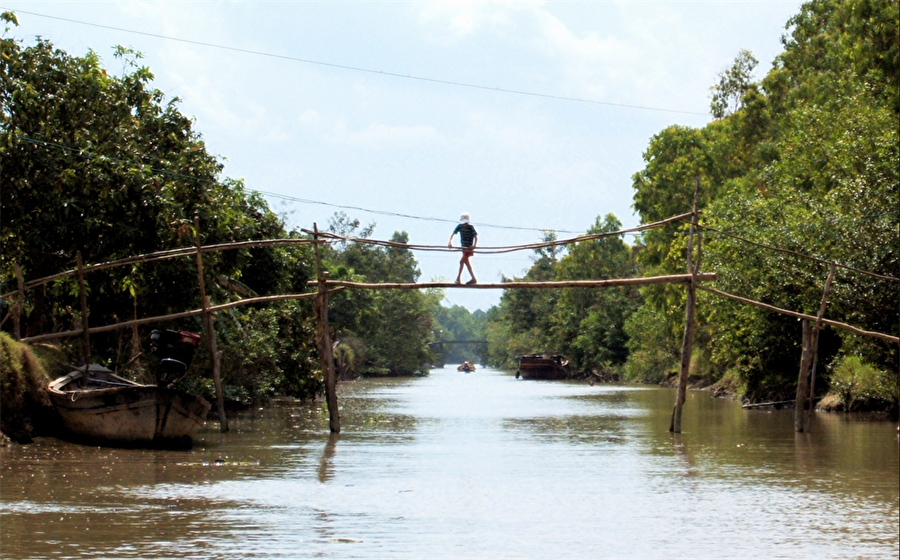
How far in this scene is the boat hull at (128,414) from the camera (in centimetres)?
1812

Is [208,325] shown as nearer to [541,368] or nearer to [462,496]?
[462,496]

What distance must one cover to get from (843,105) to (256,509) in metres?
23.2

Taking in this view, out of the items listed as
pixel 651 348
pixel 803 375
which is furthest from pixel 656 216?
pixel 803 375

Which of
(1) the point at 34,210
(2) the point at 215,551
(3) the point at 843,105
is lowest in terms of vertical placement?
(2) the point at 215,551

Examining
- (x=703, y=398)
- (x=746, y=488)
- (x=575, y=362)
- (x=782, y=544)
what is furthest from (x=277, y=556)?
(x=575, y=362)

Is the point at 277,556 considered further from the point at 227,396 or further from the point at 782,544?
the point at 227,396

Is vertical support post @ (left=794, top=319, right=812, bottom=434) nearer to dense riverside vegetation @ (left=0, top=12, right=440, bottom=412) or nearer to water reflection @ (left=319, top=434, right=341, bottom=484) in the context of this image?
water reflection @ (left=319, top=434, right=341, bottom=484)

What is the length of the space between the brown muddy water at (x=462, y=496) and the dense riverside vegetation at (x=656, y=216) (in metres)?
3.54

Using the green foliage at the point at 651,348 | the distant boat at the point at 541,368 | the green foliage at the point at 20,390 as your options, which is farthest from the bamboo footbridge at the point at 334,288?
the distant boat at the point at 541,368

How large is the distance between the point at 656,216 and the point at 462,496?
3631cm

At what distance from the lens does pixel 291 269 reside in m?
32.8

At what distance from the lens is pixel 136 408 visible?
18.2 metres

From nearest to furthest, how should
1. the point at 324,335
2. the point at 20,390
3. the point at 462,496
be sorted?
1. the point at 462,496
2. the point at 20,390
3. the point at 324,335

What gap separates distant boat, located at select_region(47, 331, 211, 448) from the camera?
59.5 ft
